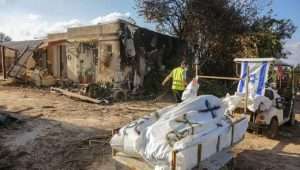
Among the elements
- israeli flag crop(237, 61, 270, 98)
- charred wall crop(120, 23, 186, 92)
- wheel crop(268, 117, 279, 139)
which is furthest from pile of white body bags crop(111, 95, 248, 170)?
charred wall crop(120, 23, 186, 92)

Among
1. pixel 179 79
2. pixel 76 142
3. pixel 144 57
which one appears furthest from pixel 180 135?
pixel 144 57

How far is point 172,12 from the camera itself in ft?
60.1

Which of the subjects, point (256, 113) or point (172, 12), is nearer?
point (256, 113)

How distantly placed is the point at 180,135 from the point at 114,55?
11.6 metres

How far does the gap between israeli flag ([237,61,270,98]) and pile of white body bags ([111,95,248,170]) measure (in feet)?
10.6

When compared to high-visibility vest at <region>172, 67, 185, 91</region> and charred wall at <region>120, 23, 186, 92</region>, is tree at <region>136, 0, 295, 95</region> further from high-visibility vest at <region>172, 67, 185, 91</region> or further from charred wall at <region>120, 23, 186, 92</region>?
high-visibility vest at <region>172, 67, 185, 91</region>

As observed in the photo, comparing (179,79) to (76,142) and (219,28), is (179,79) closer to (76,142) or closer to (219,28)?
(76,142)

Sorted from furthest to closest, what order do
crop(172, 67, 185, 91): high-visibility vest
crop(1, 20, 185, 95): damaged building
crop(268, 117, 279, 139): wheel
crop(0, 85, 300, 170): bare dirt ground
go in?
1. crop(1, 20, 185, 95): damaged building
2. crop(172, 67, 185, 91): high-visibility vest
3. crop(268, 117, 279, 139): wheel
4. crop(0, 85, 300, 170): bare dirt ground

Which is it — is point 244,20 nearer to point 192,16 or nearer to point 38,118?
point 192,16

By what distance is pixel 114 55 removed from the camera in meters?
15.3

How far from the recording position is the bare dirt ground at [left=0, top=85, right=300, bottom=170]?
596 centimetres

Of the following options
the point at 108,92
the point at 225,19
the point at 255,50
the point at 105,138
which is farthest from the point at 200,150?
the point at 225,19

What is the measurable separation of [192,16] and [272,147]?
11523 millimetres

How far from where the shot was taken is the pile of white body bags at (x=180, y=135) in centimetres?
396
